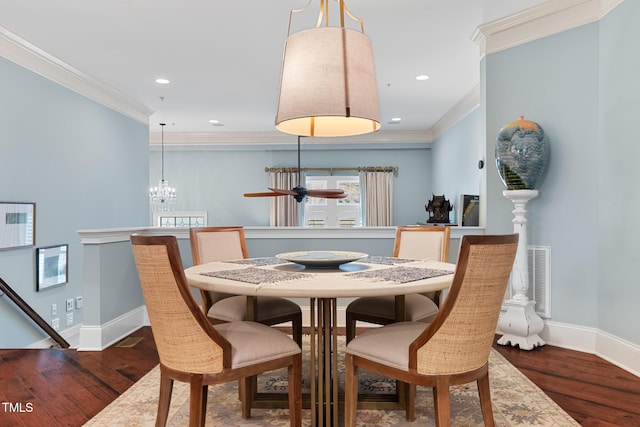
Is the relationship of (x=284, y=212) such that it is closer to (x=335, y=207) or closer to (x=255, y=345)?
(x=335, y=207)

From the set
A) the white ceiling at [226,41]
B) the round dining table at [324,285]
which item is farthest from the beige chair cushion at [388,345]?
the white ceiling at [226,41]

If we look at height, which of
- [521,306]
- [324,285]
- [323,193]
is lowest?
[521,306]

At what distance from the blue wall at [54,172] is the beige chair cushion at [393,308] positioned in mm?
2213

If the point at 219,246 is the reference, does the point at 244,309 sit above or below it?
below

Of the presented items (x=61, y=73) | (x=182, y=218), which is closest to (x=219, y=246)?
(x=61, y=73)

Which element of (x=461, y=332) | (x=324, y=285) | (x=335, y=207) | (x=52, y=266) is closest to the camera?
(x=461, y=332)

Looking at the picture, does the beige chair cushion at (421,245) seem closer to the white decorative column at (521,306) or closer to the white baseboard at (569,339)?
the white decorative column at (521,306)

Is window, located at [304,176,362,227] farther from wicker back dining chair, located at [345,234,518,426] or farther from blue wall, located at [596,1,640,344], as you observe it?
wicker back dining chair, located at [345,234,518,426]

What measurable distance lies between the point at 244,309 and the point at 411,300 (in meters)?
0.89

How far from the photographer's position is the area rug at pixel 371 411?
1.98m

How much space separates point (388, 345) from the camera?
5.07 ft

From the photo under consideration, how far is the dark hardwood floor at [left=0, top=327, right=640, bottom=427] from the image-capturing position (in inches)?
81.4

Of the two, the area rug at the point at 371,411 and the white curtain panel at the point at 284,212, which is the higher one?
the white curtain panel at the point at 284,212

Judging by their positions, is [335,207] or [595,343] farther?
[335,207]
